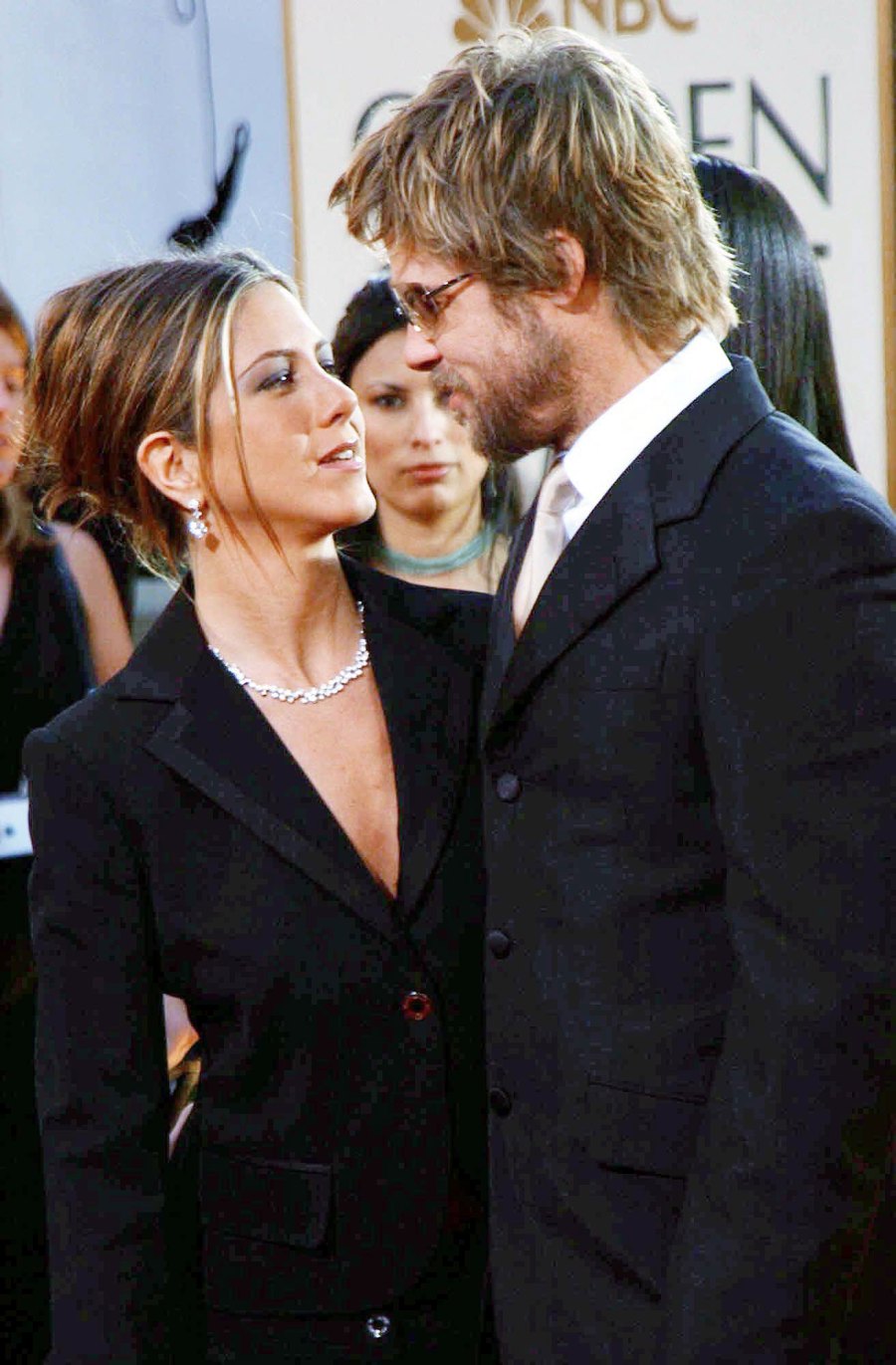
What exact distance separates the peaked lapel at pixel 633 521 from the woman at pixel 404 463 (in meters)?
1.31

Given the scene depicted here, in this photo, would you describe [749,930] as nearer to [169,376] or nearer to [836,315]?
[169,376]

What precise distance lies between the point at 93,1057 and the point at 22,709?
3.44 ft

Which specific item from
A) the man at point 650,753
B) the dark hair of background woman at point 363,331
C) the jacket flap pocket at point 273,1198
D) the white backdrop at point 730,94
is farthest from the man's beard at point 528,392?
the white backdrop at point 730,94

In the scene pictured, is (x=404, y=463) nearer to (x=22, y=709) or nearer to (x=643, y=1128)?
(x=22, y=709)

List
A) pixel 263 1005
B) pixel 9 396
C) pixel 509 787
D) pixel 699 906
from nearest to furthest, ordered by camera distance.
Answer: pixel 699 906 → pixel 509 787 → pixel 263 1005 → pixel 9 396

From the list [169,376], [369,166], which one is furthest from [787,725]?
[169,376]

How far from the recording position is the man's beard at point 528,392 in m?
1.29

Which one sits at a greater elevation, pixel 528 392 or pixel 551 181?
pixel 551 181

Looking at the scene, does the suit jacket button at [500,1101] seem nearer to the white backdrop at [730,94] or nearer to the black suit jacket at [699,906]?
the black suit jacket at [699,906]

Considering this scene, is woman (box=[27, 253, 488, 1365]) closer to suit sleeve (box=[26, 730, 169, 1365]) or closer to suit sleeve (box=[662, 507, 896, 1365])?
suit sleeve (box=[26, 730, 169, 1365])

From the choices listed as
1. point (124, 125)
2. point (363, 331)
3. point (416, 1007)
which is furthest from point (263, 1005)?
point (124, 125)

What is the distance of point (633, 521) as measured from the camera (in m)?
1.22

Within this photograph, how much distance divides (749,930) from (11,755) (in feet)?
5.33

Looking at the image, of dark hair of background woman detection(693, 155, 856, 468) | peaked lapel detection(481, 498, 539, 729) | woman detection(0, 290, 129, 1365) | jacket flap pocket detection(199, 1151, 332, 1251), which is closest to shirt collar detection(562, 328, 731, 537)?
peaked lapel detection(481, 498, 539, 729)
